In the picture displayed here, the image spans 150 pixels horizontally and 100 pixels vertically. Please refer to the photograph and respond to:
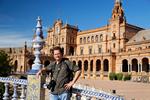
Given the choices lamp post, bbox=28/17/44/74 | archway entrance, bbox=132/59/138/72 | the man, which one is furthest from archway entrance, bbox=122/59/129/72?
the man

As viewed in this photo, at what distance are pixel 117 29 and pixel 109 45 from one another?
4.74 meters

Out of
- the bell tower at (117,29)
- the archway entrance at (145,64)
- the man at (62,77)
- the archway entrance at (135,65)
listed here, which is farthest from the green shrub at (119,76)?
the man at (62,77)

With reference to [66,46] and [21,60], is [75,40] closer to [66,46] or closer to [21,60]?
[66,46]

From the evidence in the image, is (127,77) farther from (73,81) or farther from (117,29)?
(73,81)

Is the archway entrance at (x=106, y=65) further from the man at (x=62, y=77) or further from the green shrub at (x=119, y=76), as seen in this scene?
the man at (x=62, y=77)

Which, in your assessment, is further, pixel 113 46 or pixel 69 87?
pixel 113 46

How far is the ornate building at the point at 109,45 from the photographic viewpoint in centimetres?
5225

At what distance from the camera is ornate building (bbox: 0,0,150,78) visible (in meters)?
52.2

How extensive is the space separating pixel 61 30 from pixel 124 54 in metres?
24.4

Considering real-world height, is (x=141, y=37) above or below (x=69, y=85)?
above

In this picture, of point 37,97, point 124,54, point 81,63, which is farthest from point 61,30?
point 37,97

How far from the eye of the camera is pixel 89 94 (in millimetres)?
5609

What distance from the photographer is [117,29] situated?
59.7 m

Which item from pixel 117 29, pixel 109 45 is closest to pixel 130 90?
pixel 117 29
